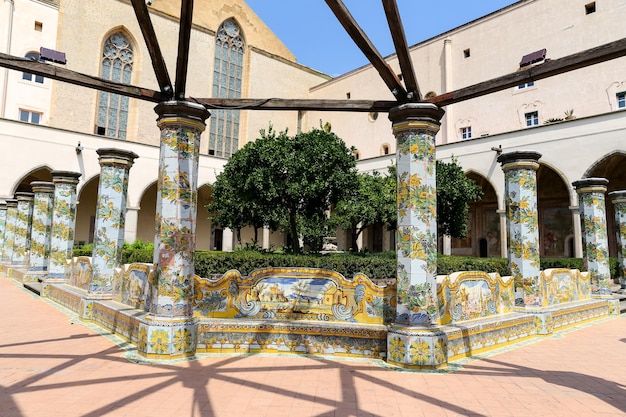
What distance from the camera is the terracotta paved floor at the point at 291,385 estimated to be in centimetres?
380

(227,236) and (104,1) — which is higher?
(104,1)

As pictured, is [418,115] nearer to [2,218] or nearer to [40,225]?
[40,225]

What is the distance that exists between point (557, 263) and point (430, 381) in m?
13.2

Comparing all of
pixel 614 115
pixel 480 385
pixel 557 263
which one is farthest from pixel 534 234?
pixel 614 115

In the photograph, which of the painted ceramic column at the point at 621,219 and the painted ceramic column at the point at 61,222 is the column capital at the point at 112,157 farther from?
the painted ceramic column at the point at 621,219

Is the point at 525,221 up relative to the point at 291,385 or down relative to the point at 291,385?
up

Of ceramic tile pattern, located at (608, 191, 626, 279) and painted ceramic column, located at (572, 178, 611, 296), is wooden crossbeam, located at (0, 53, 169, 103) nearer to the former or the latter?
painted ceramic column, located at (572, 178, 611, 296)

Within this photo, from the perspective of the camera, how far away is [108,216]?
822 cm

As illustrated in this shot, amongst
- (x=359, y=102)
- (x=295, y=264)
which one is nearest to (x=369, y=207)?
(x=295, y=264)

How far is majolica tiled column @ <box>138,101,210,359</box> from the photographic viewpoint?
17.9 ft

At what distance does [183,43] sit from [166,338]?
3.59 m

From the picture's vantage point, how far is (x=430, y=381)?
4688mm

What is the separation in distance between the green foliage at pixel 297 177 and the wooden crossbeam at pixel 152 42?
9.84 metres

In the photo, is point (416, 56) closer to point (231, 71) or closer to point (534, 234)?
point (231, 71)
